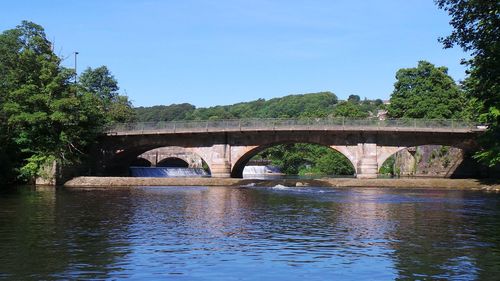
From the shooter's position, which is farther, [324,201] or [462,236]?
[324,201]

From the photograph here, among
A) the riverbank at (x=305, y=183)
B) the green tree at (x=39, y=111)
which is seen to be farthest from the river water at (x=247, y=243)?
the green tree at (x=39, y=111)

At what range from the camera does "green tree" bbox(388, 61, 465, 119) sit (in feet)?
262

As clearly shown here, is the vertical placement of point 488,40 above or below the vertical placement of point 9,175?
above

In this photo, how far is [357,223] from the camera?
907 inches

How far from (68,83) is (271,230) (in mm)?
42704

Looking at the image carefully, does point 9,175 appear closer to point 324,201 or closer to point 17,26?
point 17,26

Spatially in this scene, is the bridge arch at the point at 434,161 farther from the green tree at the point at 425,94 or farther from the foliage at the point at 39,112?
the foliage at the point at 39,112

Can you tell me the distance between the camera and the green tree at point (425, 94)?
79812mm

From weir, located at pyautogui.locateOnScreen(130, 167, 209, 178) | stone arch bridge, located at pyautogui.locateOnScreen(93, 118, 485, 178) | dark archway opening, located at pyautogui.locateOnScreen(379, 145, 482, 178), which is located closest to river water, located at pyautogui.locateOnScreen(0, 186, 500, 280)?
stone arch bridge, located at pyautogui.locateOnScreen(93, 118, 485, 178)

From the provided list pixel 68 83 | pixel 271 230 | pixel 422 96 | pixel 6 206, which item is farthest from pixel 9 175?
pixel 422 96

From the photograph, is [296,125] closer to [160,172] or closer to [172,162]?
[160,172]

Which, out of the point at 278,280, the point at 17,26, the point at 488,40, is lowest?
the point at 278,280

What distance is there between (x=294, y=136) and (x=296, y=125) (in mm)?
2250

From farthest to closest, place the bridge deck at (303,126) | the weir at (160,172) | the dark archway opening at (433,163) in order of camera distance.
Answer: the weir at (160,172)
the dark archway opening at (433,163)
the bridge deck at (303,126)
